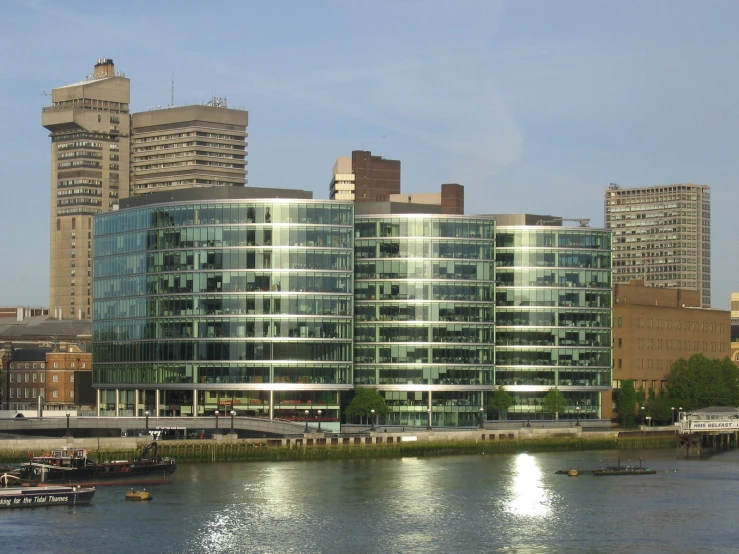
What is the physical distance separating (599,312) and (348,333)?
3945 cm

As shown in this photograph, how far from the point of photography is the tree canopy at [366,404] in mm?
175375

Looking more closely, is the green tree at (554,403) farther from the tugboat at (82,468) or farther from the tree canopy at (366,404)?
the tugboat at (82,468)

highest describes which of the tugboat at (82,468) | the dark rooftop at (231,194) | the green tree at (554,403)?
the dark rooftop at (231,194)

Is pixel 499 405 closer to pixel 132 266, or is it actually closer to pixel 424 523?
pixel 132 266

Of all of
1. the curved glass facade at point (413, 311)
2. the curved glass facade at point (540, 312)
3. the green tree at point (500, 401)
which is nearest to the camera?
the curved glass facade at point (413, 311)

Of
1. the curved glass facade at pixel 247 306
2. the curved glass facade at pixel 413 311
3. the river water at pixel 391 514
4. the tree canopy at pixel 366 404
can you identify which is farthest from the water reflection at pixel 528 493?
the curved glass facade at pixel 413 311

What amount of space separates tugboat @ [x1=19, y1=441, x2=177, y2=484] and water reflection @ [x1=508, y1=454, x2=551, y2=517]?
1215 inches

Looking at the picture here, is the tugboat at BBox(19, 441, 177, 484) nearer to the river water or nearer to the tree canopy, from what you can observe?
the river water

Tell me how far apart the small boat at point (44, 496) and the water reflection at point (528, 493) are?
1290 inches

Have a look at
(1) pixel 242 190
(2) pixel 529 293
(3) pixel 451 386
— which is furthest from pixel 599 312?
(1) pixel 242 190

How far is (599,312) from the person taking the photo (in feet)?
643

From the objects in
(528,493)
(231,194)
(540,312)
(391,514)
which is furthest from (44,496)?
(540,312)

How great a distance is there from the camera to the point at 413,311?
18250cm

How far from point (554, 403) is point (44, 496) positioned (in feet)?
303
